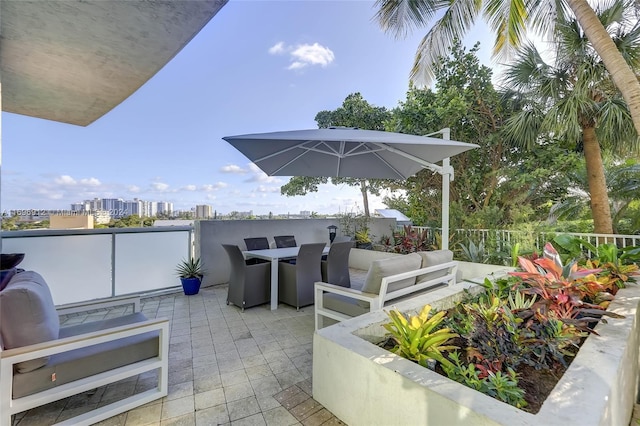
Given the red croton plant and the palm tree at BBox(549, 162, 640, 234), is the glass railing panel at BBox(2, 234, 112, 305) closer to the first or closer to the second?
the red croton plant

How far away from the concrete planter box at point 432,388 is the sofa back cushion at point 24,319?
1800 millimetres

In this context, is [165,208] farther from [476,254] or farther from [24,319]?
[476,254]

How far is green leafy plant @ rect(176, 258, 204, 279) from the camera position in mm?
5195

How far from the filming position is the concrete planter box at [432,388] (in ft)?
3.84

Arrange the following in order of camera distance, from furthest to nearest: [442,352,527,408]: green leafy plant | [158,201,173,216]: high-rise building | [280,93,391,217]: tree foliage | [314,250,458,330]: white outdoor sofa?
1. [280,93,391,217]: tree foliage
2. [158,201,173,216]: high-rise building
3. [314,250,458,330]: white outdoor sofa
4. [442,352,527,408]: green leafy plant

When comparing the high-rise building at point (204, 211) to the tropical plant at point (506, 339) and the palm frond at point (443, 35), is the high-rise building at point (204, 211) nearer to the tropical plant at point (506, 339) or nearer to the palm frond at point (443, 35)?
the tropical plant at point (506, 339)

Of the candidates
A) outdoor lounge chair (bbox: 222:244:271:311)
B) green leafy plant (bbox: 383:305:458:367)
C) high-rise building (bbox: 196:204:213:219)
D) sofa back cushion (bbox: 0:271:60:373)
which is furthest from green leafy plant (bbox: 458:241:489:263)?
sofa back cushion (bbox: 0:271:60:373)

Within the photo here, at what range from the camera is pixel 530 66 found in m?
6.02

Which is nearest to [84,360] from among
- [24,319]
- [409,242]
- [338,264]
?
[24,319]

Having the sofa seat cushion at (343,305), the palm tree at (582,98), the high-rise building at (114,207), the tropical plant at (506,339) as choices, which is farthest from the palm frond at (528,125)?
the high-rise building at (114,207)

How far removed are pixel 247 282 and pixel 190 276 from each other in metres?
1.55

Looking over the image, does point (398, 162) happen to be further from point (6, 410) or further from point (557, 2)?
point (6, 410)

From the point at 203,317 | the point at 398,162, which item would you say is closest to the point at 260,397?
the point at 203,317

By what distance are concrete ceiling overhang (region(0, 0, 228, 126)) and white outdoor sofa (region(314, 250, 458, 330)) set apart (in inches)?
104
